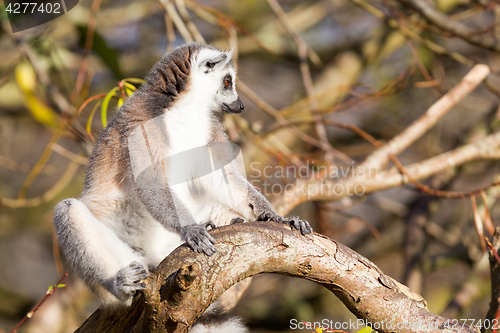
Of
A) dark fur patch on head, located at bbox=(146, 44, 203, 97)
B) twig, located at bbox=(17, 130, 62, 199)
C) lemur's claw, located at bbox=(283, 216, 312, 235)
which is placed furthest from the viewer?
twig, located at bbox=(17, 130, 62, 199)

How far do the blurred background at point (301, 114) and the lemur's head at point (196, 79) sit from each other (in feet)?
3.90

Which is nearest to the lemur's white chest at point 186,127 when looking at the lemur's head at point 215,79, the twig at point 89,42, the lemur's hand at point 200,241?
the lemur's head at point 215,79

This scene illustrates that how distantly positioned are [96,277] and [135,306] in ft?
0.81

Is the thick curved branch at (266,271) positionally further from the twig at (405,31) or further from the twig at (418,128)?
the twig at (405,31)

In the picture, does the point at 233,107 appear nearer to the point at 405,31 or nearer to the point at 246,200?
the point at 246,200

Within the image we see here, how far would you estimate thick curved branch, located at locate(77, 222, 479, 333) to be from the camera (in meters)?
1.84

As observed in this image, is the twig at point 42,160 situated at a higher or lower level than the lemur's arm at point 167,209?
higher

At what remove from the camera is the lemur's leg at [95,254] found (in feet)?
7.22

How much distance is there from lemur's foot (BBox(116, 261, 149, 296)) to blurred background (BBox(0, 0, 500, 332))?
6.57 ft

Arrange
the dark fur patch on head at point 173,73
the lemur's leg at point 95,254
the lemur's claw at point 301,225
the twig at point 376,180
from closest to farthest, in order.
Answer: the lemur's claw at point 301,225 → the lemur's leg at point 95,254 → the dark fur patch on head at point 173,73 → the twig at point 376,180

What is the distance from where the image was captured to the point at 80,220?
2330 millimetres

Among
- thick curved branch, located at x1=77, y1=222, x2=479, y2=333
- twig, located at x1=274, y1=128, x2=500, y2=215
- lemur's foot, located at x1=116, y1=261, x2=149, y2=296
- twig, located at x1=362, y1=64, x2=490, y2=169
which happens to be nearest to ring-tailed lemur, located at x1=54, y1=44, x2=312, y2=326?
lemur's foot, located at x1=116, y1=261, x2=149, y2=296

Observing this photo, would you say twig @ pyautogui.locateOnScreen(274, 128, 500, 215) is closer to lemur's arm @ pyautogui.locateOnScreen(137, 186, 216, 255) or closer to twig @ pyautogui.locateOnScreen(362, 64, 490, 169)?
twig @ pyautogui.locateOnScreen(362, 64, 490, 169)

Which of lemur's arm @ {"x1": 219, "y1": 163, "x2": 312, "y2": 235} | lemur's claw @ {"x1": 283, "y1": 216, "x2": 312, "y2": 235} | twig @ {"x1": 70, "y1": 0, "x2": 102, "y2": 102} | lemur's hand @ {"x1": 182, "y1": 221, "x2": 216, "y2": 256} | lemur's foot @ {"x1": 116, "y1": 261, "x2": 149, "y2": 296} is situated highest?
twig @ {"x1": 70, "y1": 0, "x2": 102, "y2": 102}
